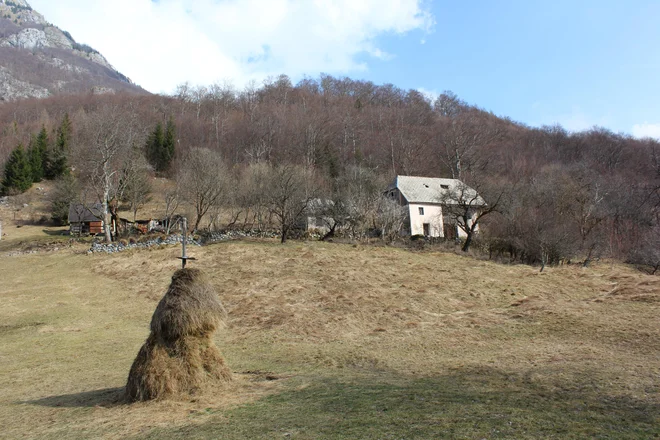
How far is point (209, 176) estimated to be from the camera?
144ft

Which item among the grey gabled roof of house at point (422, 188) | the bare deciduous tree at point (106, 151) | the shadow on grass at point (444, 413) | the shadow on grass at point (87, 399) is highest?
the bare deciduous tree at point (106, 151)

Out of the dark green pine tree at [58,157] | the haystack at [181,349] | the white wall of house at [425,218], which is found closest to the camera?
the haystack at [181,349]

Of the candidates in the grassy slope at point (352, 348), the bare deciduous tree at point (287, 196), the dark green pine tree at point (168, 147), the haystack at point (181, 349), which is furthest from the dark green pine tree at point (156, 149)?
the haystack at point (181, 349)

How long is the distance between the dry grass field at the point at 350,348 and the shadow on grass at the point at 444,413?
43 mm

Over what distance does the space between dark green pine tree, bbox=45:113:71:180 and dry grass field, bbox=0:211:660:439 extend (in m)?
37.8

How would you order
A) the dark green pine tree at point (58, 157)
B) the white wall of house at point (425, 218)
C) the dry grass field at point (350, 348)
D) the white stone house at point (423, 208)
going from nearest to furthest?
the dry grass field at point (350, 348), the white stone house at point (423, 208), the white wall of house at point (425, 218), the dark green pine tree at point (58, 157)

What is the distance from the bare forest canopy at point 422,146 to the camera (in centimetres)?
4178

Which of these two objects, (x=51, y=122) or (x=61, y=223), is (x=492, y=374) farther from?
(x=51, y=122)

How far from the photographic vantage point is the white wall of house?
50987 millimetres

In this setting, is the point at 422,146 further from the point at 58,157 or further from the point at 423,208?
the point at 58,157

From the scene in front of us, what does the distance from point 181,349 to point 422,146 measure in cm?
6570

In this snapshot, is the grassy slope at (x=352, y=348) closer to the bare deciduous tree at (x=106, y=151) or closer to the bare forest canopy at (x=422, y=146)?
the bare deciduous tree at (x=106, y=151)

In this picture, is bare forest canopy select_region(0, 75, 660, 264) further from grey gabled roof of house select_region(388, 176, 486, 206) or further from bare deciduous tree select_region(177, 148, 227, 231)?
bare deciduous tree select_region(177, 148, 227, 231)

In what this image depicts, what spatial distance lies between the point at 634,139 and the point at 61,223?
4018 inches
